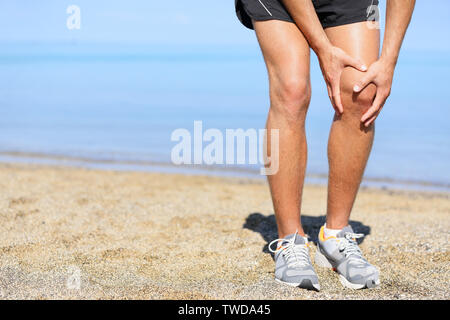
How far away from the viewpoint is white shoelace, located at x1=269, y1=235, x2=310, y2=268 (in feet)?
7.05

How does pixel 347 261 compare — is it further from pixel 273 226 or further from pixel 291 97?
pixel 273 226

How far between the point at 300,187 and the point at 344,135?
31cm

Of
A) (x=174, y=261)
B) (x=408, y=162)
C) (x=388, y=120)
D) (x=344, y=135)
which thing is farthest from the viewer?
(x=388, y=120)

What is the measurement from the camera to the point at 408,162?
6613 millimetres

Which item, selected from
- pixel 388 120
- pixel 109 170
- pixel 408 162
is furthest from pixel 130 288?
pixel 388 120

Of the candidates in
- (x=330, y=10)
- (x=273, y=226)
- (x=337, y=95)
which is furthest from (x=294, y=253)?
(x=330, y=10)

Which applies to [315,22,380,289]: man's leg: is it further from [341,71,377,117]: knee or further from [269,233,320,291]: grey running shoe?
[269,233,320,291]: grey running shoe

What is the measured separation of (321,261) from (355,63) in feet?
3.01

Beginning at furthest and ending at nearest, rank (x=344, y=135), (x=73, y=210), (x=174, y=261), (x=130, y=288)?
(x=73, y=210)
(x=174, y=261)
(x=344, y=135)
(x=130, y=288)

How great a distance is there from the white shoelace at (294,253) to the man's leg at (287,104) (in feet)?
0.23

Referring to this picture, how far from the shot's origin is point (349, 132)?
7.51 feet

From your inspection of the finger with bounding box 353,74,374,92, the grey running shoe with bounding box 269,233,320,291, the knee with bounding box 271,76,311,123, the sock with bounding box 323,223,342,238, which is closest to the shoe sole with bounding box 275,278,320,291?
the grey running shoe with bounding box 269,233,320,291

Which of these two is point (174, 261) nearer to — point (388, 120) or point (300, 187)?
point (300, 187)

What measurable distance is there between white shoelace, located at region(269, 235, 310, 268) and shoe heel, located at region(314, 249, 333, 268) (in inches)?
6.7
